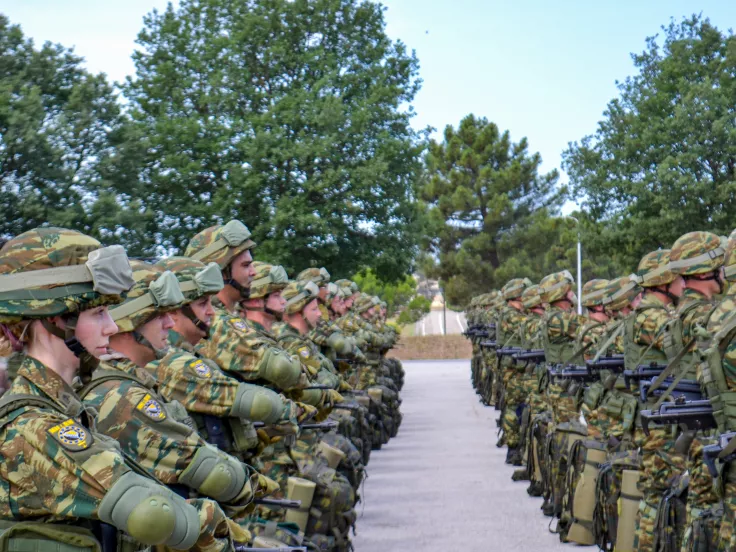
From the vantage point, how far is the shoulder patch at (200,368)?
19.0 feet

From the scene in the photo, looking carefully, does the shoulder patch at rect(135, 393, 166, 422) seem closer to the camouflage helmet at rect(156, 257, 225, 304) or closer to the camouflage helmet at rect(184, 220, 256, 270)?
the camouflage helmet at rect(156, 257, 225, 304)

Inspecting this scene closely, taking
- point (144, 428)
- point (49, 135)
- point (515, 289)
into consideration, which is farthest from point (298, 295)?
point (49, 135)

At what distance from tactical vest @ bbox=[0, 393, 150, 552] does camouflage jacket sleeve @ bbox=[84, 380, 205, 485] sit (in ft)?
2.54

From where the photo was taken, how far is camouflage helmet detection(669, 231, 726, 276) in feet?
26.2

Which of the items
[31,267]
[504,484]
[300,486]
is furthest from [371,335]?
[31,267]

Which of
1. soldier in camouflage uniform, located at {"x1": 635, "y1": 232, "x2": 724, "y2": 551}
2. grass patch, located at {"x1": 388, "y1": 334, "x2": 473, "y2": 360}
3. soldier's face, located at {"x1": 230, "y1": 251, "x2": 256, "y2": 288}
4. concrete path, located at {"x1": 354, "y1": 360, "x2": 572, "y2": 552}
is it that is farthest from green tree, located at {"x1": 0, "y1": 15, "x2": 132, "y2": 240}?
grass patch, located at {"x1": 388, "y1": 334, "x2": 473, "y2": 360}

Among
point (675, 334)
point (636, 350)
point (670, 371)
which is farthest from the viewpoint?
point (636, 350)

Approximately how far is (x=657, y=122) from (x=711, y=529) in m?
23.7

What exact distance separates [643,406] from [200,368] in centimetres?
419

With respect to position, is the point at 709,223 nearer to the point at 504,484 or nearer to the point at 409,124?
the point at 409,124

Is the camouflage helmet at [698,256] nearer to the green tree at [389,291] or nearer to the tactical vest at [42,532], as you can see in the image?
the tactical vest at [42,532]

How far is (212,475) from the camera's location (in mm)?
4570

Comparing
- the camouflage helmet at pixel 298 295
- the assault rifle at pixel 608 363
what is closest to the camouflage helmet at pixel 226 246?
the camouflage helmet at pixel 298 295

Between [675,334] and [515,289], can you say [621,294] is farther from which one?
[515,289]
